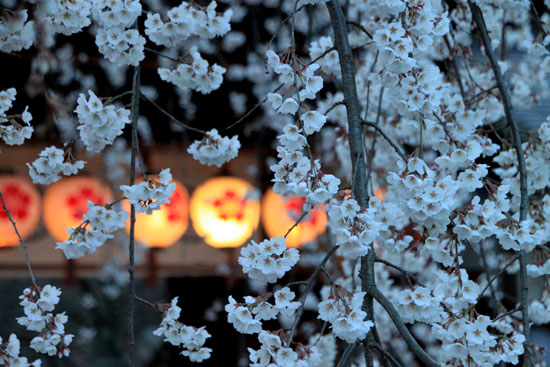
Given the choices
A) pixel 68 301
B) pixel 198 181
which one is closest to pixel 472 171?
pixel 198 181

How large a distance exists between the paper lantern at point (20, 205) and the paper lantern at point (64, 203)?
0.11m

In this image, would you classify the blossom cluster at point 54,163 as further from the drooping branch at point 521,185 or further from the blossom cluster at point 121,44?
the drooping branch at point 521,185

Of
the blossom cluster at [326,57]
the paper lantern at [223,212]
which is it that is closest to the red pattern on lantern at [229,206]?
the paper lantern at [223,212]

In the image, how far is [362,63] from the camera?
12.6 feet

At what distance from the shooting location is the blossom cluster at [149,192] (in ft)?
6.60

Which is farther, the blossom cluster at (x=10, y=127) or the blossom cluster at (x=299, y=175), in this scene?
the blossom cluster at (x=10, y=127)

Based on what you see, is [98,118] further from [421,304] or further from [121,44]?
[421,304]

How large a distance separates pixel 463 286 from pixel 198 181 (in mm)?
5146

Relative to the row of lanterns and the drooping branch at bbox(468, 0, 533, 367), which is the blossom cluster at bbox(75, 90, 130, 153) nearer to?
the drooping branch at bbox(468, 0, 533, 367)

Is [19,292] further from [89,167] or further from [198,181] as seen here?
[198,181]

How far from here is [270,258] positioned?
5.71 feet

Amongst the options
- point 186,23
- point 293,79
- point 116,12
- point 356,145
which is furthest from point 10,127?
point 356,145

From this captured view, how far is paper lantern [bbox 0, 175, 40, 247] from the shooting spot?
257 inches

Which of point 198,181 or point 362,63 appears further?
point 198,181
